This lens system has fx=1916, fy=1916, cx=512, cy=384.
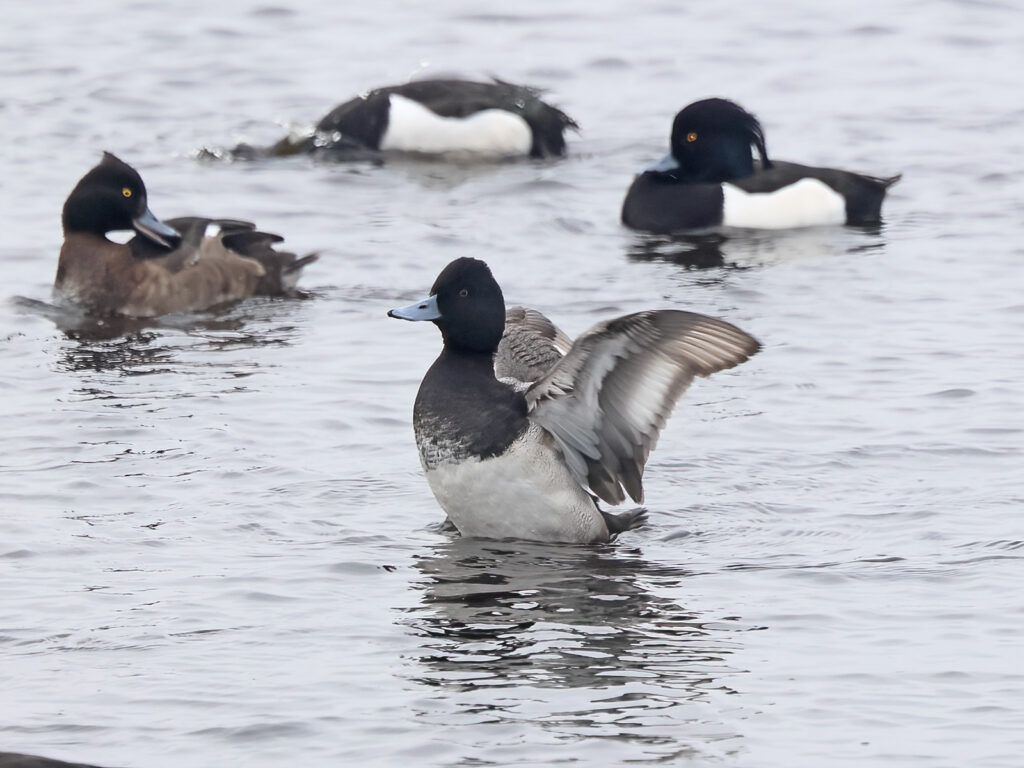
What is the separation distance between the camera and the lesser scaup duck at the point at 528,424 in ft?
22.7

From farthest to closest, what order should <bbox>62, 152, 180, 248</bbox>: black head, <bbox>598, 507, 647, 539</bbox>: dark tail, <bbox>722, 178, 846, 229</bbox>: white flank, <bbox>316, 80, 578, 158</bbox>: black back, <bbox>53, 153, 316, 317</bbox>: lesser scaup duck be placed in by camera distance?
<bbox>316, 80, 578, 158</bbox>: black back → <bbox>722, 178, 846, 229</bbox>: white flank → <bbox>62, 152, 180, 248</bbox>: black head → <bbox>53, 153, 316, 317</bbox>: lesser scaup duck → <bbox>598, 507, 647, 539</bbox>: dark tail

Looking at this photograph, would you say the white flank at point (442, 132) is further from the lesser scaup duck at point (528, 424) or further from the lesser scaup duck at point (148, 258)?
the lesser scaup duck at point (528, 424)

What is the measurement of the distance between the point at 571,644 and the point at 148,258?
5.58m

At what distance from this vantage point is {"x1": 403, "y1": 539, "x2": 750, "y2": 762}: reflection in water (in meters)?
5.51

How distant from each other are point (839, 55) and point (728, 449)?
417 inches

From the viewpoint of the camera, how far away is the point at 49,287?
11.1 m

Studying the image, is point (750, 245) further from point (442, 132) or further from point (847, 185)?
point (442, 132)

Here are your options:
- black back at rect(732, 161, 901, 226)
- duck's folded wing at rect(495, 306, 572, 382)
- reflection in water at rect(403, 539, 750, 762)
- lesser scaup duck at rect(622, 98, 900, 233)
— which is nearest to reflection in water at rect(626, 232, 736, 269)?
lesser scaup duck at rect(622, 98, 900, 233)

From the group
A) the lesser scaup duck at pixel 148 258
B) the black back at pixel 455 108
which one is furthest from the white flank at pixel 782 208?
the lesser scaup duck at pixel 148 258

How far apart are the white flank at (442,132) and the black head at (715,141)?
2228 mm

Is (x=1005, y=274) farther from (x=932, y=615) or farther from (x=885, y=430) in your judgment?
(x=932, y=615)

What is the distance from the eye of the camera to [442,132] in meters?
15.2

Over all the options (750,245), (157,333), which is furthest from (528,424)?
(750,245)

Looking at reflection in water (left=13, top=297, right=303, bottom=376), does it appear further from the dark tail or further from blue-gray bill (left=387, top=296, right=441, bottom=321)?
the dark tail
